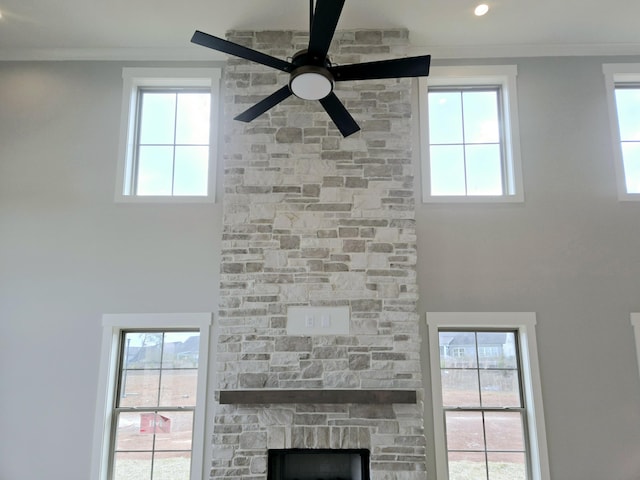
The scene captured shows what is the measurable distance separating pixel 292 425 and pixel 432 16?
3713mm

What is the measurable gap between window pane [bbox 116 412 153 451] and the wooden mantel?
0.98 metres

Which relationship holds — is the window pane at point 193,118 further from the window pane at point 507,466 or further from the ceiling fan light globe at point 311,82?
the window pane at point 507,466

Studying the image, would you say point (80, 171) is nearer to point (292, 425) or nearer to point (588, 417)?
point (292, 425)

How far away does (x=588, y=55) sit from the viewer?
4.93 metres

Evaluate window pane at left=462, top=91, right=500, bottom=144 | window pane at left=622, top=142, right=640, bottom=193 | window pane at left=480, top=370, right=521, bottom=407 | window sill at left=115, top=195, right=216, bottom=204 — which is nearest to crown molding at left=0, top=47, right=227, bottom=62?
window sill at left=115, top=195, right=216, bottom=204

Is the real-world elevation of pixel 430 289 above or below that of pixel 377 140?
below

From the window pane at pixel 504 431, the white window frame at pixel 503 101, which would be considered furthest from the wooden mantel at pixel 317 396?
the white window frame at pixel 503 101

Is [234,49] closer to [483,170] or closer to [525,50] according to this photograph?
[483,170]

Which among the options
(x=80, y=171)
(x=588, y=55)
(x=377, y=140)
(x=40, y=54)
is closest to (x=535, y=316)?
(x=377, y=140)

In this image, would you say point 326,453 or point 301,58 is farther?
point 326,453

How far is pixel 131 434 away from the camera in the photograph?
443cm

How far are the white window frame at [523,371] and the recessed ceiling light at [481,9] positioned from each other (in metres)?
2.64

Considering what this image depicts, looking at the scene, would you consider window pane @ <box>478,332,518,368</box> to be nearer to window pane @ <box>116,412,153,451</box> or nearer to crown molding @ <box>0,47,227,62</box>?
window pane @ <box>116,412,153,451</box>

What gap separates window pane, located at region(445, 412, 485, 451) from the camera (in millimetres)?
4340
